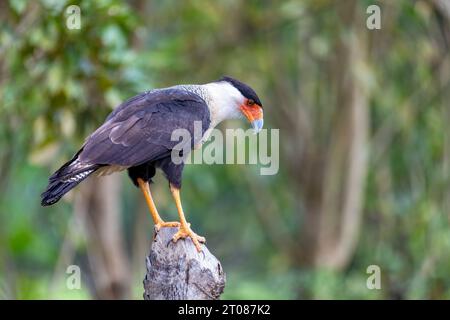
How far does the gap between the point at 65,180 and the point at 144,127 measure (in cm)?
64

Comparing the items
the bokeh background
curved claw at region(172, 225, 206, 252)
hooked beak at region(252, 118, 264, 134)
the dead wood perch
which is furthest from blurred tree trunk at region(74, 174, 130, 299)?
the dead wood perch

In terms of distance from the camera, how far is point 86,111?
7.23 meters

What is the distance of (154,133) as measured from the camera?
191 inches

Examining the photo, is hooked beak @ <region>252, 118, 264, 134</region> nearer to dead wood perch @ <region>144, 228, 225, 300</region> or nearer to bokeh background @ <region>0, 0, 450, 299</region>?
dead wood perch @ <region>144, 228, 225, 300</region>

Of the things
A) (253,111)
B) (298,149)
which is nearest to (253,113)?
(253,111)

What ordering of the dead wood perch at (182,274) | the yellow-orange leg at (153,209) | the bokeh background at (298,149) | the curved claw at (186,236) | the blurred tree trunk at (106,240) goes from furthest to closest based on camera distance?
the blurred tree trunk at (106,240) < the bokeh background at (298,149) < the yellow-orange leg at (153,209) < the curved claw at (186,236) < the dead wood perch at (182,274)

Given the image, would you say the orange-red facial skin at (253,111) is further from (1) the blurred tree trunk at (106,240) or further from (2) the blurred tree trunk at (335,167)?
(2) the blurred tree trunk at (335,167)

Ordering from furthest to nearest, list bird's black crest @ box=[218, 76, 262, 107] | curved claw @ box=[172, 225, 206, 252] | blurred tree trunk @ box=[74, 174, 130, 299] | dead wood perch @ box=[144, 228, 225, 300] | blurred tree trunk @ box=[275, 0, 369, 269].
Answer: blurred tree trunk @ box=[275, 0, 369, 269] → blurred tree trunk @ box=[74, 174, 130, 299] → bird's black crest @ box=[218, 76, 262, 107] → curved claw @ box=[172, 225, 206, 252] → dead wood perch @ box=[144, 228, 225, 300]

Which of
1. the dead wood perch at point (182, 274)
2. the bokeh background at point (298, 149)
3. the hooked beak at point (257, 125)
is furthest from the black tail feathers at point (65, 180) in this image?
the bokeh background at point (298, 149)

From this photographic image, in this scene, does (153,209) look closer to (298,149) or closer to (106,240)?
(106,240)

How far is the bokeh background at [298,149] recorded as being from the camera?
28.1 feet

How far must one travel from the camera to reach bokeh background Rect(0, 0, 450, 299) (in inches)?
337

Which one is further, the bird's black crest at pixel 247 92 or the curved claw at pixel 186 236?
the bird's black crest at pixel 247 92

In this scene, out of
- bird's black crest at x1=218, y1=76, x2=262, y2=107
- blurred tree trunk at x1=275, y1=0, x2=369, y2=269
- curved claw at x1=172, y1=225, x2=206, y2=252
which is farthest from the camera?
blurred tree trunk at x1=275, y1=0, x2=369, y2=269
